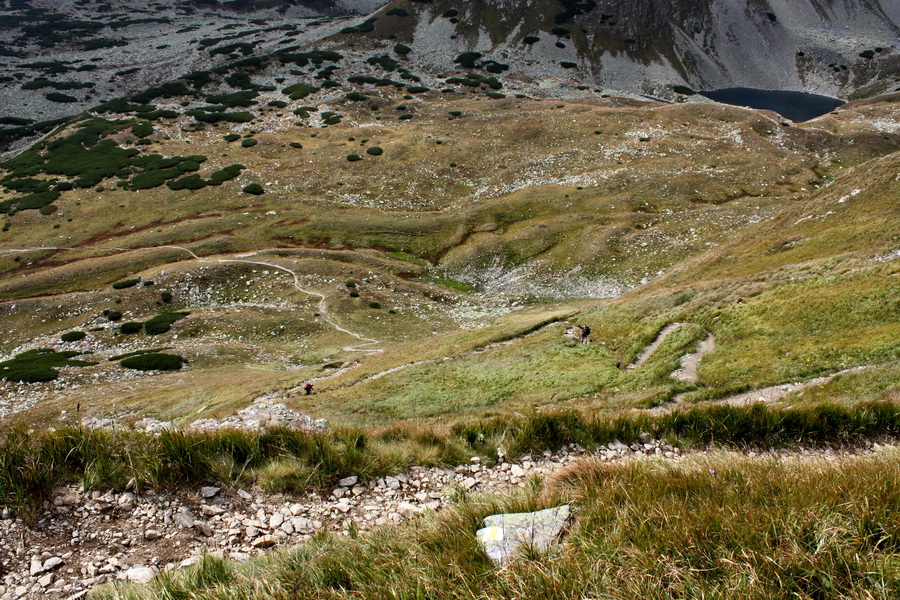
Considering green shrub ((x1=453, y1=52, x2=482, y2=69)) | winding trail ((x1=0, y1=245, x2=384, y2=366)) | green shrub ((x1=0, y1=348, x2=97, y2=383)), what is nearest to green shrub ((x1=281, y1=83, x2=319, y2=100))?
green shrub ((x1=453, y1=52, x2=482, y2=69))

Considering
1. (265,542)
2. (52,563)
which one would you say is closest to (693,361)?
(265,542)

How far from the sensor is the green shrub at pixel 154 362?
130ft

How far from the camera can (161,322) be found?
156 ft

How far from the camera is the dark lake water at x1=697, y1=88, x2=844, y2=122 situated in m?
133

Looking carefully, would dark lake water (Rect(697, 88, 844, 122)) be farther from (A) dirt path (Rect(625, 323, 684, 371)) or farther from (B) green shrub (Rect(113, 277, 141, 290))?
(B) green shrub (Rect(113, 277, 141, 290))

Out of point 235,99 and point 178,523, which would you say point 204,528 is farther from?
point 235,99

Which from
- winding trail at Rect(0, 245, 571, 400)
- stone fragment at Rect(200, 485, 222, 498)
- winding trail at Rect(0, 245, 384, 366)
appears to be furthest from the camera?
winding trail at Rect(0, 245, 384, 366)

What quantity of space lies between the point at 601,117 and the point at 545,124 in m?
12.6

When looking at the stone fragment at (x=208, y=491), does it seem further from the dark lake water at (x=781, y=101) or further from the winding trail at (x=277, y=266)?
the dark lake water at (x=781, y=101)

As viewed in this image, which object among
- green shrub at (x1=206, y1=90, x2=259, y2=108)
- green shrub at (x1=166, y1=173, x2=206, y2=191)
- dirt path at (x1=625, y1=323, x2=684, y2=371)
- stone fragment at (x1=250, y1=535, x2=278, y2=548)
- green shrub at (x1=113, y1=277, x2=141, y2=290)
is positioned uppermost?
green shrub at (x1=206, y1=90, x2=259, y2=108)

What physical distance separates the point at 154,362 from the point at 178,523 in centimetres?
4001

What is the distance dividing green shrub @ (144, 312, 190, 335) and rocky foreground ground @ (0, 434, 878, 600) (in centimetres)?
4696

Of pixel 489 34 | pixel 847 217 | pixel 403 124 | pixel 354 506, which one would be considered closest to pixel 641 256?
pixel 847 217

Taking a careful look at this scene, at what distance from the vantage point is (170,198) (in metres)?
76.8
